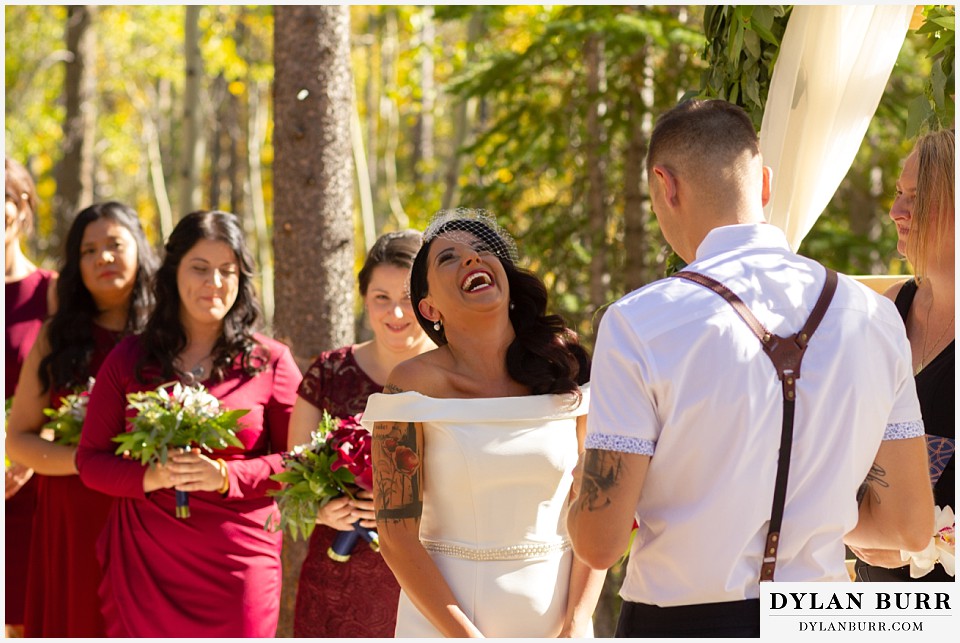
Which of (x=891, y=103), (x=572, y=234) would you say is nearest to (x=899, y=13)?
(x=891, y=103)

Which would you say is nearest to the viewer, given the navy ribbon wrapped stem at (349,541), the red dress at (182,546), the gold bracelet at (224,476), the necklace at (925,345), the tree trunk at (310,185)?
the necklace at (925,345)

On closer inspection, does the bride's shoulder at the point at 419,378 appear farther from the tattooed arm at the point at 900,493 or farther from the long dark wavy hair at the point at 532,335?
the tattooed arm at the point at 900,493

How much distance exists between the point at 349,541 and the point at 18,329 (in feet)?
7.99

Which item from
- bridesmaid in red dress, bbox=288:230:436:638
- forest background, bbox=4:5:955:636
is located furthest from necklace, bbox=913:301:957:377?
bridesmaid in red dress, bbox=288:230:436:638

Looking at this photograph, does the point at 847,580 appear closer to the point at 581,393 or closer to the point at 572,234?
the point at 581,393

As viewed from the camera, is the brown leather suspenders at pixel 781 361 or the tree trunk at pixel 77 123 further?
the tree trunk at pixel 77 123

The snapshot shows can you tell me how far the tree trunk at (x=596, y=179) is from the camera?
26.9 ft

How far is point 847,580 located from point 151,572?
2980 millimetres

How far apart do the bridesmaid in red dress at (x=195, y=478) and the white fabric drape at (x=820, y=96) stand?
2.25 metres

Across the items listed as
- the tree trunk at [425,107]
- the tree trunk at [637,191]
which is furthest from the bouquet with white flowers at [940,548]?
the tree trunk at [425,107]

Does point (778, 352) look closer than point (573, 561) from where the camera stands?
Yes

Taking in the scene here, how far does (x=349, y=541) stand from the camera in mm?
4062

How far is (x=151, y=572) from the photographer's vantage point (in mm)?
4418

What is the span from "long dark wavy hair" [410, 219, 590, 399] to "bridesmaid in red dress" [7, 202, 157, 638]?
7.35ft
